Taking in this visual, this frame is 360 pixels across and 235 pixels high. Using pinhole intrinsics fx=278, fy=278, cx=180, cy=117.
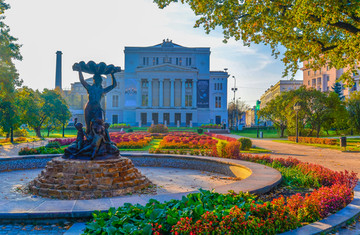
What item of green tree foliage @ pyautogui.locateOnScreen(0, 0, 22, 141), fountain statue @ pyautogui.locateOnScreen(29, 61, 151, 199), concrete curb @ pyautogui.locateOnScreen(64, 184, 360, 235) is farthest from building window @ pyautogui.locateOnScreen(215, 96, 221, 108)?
concrete curb @ pyautogui.locateOnScreen(64, 184, 360, 235)

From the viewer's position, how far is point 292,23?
12.7 metres

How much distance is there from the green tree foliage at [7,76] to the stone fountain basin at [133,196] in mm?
15027

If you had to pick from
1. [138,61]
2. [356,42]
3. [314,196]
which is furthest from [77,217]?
[138,61]

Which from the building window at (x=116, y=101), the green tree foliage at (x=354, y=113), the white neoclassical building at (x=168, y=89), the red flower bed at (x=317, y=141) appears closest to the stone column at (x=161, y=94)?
the white neoclassical building at (x=168, y=89)

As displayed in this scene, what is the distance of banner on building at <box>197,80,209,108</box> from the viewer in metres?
76.4

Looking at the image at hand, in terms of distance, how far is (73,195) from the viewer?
7145 mm

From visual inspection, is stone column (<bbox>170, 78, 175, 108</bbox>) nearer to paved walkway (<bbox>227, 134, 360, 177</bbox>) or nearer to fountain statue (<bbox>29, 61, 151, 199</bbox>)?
paved walkway (<bbox>227, 134, 360, 177</bbox>)

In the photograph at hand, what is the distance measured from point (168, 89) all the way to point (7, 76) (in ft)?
174

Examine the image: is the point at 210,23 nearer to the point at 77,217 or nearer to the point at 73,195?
the point at 73,195

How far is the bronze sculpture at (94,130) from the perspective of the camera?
326 inches

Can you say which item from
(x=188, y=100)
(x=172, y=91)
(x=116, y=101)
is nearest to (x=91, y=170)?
(x=172, y=91)

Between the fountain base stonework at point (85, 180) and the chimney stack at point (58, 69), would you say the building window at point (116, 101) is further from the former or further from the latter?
the fountain base stonework at point (85, 180)

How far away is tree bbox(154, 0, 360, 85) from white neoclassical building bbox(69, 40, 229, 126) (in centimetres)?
5544

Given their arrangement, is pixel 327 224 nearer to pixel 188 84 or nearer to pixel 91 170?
pixel 91 170
